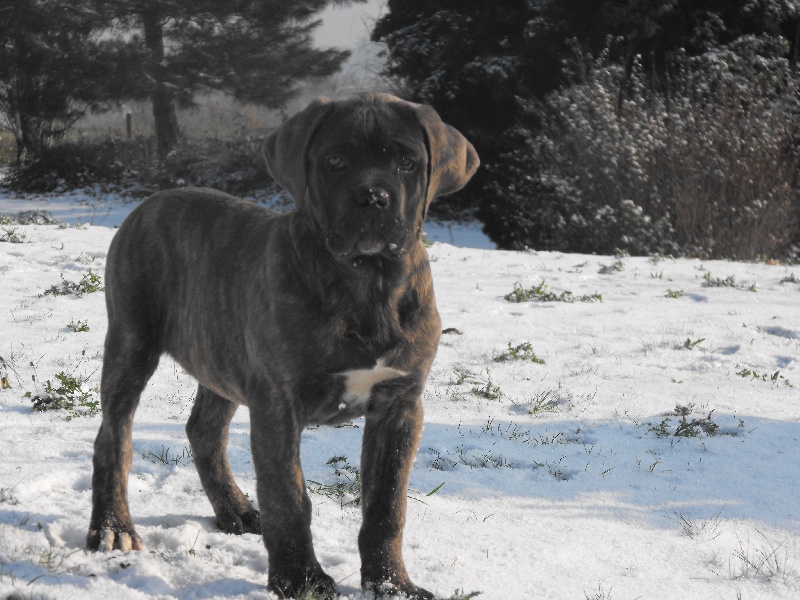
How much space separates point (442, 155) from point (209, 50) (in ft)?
Answer: 88.5

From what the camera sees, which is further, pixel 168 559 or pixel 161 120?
pixel 161 120

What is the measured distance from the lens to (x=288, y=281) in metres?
3.14

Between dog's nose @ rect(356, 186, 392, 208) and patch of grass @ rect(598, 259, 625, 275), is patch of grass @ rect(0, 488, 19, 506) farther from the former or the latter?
patch of grass @ rect(598, 259, 625, 275)

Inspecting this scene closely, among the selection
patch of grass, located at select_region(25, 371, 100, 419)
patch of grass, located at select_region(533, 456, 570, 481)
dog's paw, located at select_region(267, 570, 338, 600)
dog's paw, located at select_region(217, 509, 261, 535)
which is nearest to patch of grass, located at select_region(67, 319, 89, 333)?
patch of grass, located at select_region(25, 371, 100, 419)

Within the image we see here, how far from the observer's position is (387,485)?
10.7 ft

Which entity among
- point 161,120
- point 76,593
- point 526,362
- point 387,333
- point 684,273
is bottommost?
point 161,120

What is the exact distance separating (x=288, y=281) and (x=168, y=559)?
117 cm

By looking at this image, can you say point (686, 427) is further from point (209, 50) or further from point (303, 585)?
point (209, 50)

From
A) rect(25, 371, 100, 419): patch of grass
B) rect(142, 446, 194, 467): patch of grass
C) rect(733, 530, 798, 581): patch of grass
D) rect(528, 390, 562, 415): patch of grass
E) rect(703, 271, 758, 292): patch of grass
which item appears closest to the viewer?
rect(733, 530, 798, 581): patch of grass

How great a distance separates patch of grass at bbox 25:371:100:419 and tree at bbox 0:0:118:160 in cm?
2433

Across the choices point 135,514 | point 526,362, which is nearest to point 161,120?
point 526,362

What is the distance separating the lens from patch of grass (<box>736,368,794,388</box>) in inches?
251

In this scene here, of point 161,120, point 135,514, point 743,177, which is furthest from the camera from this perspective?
point 161,120

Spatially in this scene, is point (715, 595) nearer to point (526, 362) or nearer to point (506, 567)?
point (506, 567)
